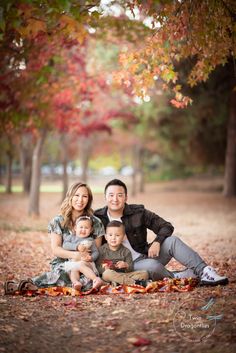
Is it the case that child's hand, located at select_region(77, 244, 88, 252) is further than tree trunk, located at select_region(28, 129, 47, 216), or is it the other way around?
tree trunk, located at select_region(28, 129, 47, 216)

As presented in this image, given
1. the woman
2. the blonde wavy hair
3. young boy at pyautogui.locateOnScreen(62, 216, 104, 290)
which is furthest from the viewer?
the blonde wavy hair

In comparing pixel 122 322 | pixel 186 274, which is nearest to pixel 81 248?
pixel 186 274

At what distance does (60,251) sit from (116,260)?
2.45ft

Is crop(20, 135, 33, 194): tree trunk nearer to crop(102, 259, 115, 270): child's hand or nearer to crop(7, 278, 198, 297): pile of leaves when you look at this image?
crop(102, 259, 115, 270): child's hand

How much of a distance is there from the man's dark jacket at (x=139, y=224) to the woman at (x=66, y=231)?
12.1 inches

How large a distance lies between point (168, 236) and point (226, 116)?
15.9 metres

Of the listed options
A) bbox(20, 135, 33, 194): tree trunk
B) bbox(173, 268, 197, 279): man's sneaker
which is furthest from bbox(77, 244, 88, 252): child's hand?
bbox(20, 135, 33, 194): tree trunk

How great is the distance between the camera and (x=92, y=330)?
4.30 m

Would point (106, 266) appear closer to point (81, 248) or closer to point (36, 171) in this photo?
point (81, 248)

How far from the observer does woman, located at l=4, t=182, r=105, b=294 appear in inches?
234

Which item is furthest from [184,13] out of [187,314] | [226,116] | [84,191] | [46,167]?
[46,167]

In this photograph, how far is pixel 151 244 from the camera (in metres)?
6.16

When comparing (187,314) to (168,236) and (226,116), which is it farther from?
(226,116)
